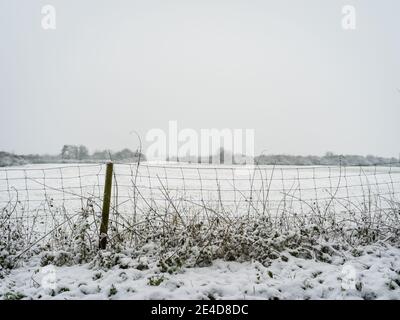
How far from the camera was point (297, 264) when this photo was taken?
13.9 feet

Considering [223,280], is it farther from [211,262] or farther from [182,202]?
[182,202]

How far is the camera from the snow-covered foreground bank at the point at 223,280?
352cm

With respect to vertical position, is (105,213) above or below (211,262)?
above

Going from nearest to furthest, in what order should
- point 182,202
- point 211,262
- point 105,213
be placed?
point 211,262, point 105,213, point 182,202

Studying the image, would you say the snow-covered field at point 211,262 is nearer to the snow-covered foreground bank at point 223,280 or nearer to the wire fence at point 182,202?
the snow-covered foreground bank at point 223,280

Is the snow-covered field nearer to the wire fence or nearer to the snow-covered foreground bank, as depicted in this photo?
the snow-covered foreground bank

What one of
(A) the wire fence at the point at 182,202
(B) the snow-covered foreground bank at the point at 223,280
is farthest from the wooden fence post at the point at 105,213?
(B) the snow-covered foreground bank at the point at 223,280

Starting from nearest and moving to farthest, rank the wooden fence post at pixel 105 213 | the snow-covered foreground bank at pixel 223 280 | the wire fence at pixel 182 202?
the snow-covered foreground bank at pixel 223 280, the wooden fence post at pixel 105 213, the wire fence at pixel 182 202

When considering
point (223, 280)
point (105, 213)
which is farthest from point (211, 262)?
point (105, 213)

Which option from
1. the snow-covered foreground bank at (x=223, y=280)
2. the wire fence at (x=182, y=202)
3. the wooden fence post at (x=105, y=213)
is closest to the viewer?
the snow-covered foreground bank at (x=223, y=280)

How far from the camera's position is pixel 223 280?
3.81m

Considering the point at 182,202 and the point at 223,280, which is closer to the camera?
the point at 223,280
